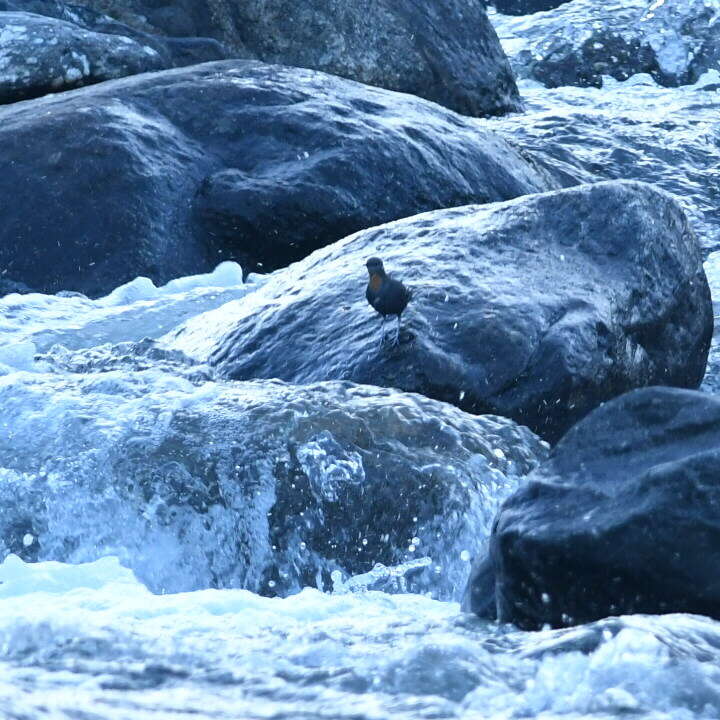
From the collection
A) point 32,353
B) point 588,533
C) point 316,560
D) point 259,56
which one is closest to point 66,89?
point 259,56

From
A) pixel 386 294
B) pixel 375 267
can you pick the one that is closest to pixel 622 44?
pixel 375 267

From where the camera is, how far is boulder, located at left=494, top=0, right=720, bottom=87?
48.2ft

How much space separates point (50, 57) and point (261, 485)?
602cm

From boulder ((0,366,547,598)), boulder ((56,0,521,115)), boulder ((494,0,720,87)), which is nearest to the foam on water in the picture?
boulder ((0,366,547,598))

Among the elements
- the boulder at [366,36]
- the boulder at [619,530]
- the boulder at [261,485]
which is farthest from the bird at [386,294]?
the boulder at [366,36]

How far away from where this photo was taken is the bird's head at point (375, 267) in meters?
5.49

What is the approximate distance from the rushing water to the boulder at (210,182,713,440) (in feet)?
1.18

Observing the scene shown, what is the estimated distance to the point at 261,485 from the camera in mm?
4922

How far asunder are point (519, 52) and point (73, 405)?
10.6 m

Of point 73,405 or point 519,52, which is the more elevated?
point 73,405

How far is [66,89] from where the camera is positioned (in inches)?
405

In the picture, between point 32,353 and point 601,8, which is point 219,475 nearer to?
point 32,353

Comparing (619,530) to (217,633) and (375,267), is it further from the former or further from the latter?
(375,267)

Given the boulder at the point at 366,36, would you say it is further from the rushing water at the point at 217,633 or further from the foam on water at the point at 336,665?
the foam on water at the point at 336,665
